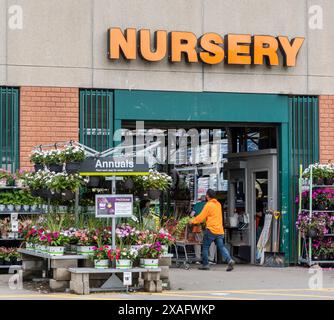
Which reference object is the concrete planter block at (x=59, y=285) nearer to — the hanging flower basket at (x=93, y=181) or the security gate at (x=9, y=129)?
the hanging flower basket at (x=93, y=181)

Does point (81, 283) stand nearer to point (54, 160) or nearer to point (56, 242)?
point (56, 242)

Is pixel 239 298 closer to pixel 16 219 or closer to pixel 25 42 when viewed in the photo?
pixel 16 219

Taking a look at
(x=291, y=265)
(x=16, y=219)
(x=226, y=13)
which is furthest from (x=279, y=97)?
(x=16, y=219)

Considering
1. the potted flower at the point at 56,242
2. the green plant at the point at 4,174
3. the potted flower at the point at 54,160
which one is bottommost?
the potted flower at the point at 56,242

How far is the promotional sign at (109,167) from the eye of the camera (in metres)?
14.5

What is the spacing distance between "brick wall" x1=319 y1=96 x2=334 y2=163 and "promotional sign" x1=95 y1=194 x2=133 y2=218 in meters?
7.59

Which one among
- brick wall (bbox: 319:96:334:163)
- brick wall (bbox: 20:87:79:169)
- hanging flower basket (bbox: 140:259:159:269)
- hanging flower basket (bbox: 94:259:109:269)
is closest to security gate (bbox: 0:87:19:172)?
brick wall (bbox: 20:87:79:169)

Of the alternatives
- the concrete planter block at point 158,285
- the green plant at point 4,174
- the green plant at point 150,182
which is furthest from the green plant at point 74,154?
the green plant at point 4,174

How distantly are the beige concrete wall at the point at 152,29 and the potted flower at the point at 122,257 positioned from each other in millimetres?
5944

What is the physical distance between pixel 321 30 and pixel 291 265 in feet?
19.1

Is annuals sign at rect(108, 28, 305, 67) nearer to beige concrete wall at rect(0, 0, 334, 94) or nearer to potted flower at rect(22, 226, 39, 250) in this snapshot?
beige concrete wall at rect(0, 0, 334, 94)

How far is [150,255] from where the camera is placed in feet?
47.6

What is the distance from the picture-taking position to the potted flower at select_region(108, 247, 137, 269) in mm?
14250

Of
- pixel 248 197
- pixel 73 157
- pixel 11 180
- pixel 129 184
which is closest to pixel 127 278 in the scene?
pixel 129 184
